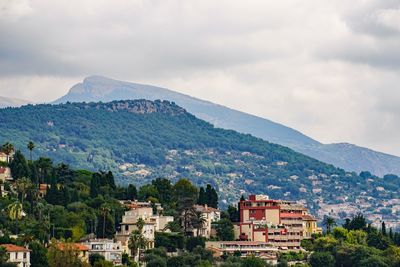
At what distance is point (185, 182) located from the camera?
177 metres

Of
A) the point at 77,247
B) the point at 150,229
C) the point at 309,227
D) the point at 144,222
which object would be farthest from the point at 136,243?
the point at 309,227

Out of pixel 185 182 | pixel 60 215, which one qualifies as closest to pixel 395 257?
pixel 185 182

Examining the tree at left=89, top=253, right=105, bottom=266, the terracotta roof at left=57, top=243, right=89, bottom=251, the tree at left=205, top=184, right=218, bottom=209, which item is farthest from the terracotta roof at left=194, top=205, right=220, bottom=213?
the terracotta roof at left=57, top=243, right=89, bottom=251

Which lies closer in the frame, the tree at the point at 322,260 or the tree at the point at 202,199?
the tree at the point at 322,260

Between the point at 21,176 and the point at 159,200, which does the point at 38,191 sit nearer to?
the point at 21,176

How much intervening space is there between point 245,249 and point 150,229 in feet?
44.0

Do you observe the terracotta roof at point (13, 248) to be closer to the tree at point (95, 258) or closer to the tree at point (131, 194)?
the tree at point (95, 258)

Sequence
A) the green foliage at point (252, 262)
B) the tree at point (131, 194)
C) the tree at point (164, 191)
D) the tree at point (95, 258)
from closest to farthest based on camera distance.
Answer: the tree at point (95, 258) → the green foliage at point (252, 262) → the tree at point (131, 194) → the tree at point (164, 191)

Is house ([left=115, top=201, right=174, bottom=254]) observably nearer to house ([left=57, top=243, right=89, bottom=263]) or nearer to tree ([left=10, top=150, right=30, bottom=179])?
house ([left=57, top=243, right=89, bottom=263])

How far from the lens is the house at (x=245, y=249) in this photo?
518 ft

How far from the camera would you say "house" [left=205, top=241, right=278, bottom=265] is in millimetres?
157750

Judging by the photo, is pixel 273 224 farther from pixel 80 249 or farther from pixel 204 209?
pixel 80 249

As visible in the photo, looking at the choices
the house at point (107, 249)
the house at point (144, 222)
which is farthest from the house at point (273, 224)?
the house at point (107, 249)

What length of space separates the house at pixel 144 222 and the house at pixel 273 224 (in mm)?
11413
